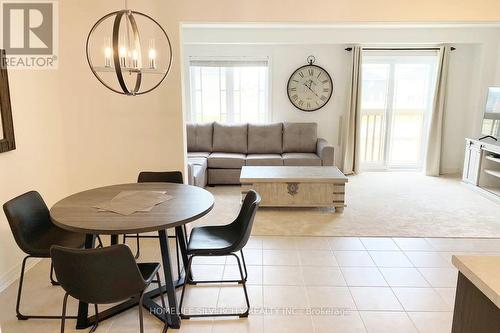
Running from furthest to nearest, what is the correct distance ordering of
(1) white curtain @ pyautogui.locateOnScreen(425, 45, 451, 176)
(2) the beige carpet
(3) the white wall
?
(1) white curtain @ pyautogui.locateOnScreen(425, 45, 451, 176) → (3) the white wall → (2) the beige carpet

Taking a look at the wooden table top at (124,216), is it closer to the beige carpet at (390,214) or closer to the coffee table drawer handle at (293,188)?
the beige carpet at (390,214)

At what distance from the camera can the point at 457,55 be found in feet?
19.3

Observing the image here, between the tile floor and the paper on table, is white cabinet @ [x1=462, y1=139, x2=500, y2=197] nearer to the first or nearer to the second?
the tile floor

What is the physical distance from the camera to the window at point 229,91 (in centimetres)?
607

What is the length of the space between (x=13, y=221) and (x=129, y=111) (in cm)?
148

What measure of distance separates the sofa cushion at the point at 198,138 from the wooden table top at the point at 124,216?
3.25 metres

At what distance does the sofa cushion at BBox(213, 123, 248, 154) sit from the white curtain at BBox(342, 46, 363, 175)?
5.75 ft

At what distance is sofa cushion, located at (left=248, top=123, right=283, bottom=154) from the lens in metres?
5.76


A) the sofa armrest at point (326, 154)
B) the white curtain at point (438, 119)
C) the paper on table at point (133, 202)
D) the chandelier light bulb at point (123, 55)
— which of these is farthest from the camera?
the white curtain at point (438, 119)

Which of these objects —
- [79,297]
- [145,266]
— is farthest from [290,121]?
[79,297]

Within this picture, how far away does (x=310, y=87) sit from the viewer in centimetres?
610

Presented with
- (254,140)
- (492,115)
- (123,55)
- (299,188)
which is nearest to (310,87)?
(254,140)

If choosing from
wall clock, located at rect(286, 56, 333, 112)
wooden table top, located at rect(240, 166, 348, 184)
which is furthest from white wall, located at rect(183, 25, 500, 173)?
wooden table top, located at rect(240, 166, 348, 184)

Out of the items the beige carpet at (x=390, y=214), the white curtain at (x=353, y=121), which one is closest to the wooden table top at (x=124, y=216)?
the beige carpet at (x=390, y=214)
